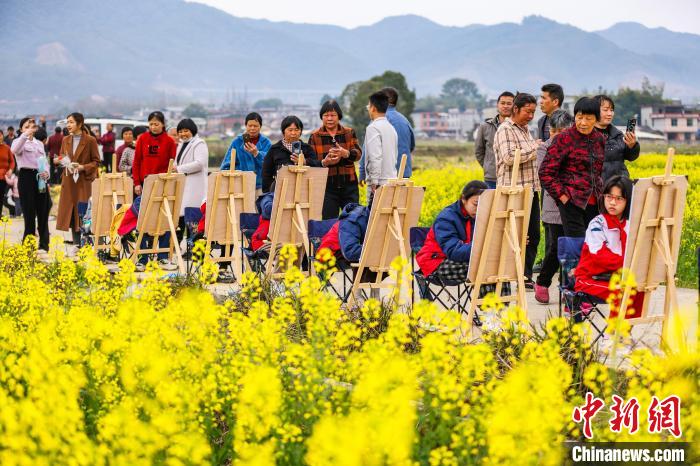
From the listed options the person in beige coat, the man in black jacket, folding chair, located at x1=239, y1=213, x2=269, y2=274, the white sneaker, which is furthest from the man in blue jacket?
the person in beige coat

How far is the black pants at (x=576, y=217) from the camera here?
9.06 metres

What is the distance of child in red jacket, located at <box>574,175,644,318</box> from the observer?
759 centimetres

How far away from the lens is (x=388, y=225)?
8875 millimetres

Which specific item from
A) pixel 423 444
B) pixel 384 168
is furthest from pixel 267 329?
pixel 384 168

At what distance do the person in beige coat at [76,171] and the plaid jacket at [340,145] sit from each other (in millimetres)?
4586

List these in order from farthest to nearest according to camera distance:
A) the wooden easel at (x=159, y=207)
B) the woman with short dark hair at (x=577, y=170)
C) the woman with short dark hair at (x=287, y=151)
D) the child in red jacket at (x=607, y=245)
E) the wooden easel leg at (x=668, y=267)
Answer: the wooden easel at (x=159, y=207) < the woman with short dark hair at (x=287, y=151) < the woman with short dark hair at (x=577, y=170) < the child in red jacket at (x=607, y=245) < the wooden easel leg at (x=668, y=267)

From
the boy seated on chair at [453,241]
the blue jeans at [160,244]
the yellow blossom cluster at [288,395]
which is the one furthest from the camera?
the blue jeans at [160,244]

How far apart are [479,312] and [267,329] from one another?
4.25 metres

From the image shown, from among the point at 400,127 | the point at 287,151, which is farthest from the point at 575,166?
the point at 287,151

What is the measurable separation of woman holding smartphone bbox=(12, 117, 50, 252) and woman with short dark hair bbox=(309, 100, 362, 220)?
549 centimetres

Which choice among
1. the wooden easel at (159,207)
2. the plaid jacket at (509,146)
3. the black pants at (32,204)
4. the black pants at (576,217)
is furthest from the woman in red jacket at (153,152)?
the black pants at (576,217)

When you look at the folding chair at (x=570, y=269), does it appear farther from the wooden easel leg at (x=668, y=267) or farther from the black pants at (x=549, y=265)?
the black pants at (x=549, y=265)

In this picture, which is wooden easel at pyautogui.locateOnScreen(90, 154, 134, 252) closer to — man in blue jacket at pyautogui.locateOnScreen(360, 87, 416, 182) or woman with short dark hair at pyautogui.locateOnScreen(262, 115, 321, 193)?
woman with short dark hair at pyautogui.locateOnScreen(262, 115, 321, 193)

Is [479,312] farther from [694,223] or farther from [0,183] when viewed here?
[0,183]
